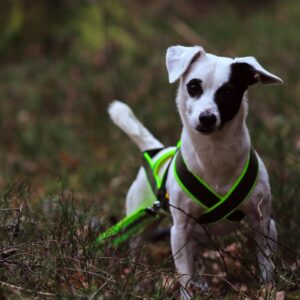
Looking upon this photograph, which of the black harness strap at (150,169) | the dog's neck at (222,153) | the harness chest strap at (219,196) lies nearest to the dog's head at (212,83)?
the dog's neck at (222,153)

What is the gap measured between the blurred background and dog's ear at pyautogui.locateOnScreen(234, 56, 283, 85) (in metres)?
0.94

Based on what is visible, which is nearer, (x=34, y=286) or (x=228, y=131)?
(x=34, y=286)

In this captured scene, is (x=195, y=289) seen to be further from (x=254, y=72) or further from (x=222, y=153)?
(x=254, y=72)

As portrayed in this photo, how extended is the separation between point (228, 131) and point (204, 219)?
0.55 metres

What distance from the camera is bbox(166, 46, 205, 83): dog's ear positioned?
3514 millimetres

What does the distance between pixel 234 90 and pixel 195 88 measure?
20 centimetres

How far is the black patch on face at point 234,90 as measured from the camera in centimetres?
338

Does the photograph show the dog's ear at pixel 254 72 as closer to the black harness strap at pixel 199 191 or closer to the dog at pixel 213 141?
the dog at pixel 213 141

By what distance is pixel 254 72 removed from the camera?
11.4 ft

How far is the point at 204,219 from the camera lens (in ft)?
12.2

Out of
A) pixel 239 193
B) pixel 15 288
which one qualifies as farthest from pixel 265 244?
pixel 15 288

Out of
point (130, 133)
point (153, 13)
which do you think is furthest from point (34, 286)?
point (153, 13)

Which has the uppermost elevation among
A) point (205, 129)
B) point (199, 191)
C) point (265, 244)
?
point (205, 129)

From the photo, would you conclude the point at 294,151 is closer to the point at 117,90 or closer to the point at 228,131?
the point at 228,131
